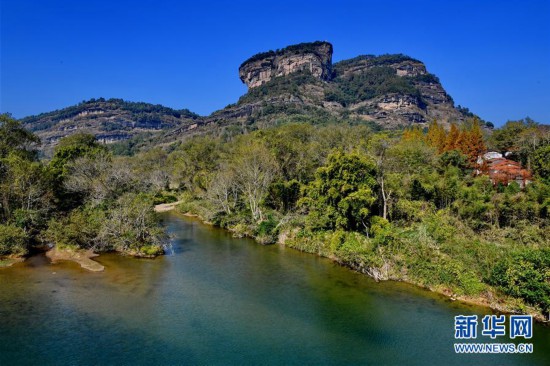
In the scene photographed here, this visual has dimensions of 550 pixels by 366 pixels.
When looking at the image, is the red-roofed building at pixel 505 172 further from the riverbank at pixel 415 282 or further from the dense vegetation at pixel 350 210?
the riverbank at pixel 415 282

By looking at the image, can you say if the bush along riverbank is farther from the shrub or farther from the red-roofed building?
the shrub

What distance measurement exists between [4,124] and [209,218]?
87.5 ft

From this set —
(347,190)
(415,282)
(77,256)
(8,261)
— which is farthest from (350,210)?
(8,261)

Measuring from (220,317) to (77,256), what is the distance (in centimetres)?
1854

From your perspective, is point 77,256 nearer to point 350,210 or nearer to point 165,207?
point 350,210

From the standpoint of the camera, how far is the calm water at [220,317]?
1861cm

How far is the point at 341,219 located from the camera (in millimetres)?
35125

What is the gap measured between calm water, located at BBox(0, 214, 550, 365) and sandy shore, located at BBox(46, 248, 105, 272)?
782 millimetres

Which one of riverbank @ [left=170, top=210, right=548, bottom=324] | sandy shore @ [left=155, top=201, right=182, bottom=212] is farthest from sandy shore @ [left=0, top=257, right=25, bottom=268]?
sandy shore @ [left=155, top=201, right=182, bottom=212]

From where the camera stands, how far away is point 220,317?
22.7 metres

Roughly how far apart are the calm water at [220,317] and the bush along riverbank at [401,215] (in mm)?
1985

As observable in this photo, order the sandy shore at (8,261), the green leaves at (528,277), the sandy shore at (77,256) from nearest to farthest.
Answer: the green leaves at (528,277) < the sandy shore at (8,261) < the sandy shore at (77,256)

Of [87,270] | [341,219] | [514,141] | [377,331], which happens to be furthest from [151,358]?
[514,141]

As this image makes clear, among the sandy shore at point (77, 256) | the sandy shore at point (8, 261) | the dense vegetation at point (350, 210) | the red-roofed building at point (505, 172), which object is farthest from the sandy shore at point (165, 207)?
the red-roofed building at point (505, 172)
